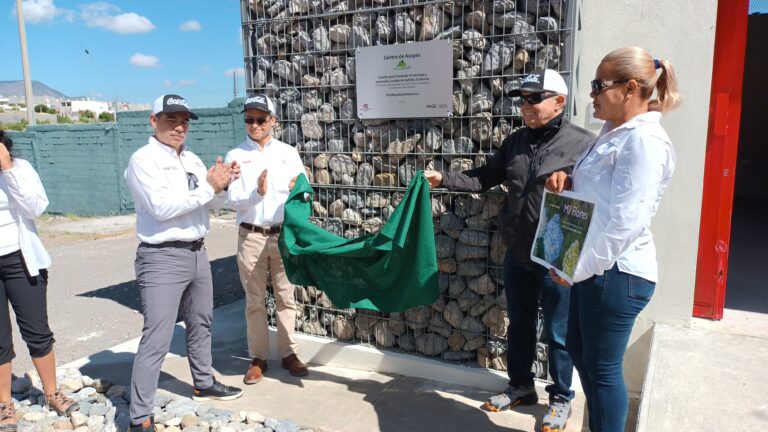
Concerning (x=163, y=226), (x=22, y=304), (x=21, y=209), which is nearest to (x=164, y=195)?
(x=163, y=226)

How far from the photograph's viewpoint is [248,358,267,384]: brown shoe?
4.36 m

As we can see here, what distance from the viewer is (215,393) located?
13.4 ft

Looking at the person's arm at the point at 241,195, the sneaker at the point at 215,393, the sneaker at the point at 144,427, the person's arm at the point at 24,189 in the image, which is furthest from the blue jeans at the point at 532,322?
the person's arm at the point at 24,189

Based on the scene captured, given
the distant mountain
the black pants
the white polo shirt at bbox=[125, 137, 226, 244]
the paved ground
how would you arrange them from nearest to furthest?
the white polo shirt at bbox=[125, 137, 226, 244]
the black pants
the paved ground
the distant mountain

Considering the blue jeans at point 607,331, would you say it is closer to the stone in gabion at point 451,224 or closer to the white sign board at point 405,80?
the stone in gabion at point 451,224

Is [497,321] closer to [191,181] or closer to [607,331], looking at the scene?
[607,331]

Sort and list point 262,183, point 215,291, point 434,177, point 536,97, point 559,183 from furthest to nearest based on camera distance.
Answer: point 215,291
point 262,183
point 434,177
point 536,97
point 559,183

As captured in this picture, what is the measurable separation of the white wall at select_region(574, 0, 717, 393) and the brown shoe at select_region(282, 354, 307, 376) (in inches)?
102

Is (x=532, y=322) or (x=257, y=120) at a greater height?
(x=257, y=120)

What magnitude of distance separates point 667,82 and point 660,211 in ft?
5.33

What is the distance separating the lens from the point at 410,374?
174 inches

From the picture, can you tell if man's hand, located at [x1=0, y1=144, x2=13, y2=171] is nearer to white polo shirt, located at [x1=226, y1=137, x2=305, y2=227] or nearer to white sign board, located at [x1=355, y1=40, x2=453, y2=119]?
white polo shirt, located at [x1=226, y1=137, x2=305, y2=227]

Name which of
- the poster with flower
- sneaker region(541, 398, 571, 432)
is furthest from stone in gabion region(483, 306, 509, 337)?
the poster with flower

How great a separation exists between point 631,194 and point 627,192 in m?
0.02
